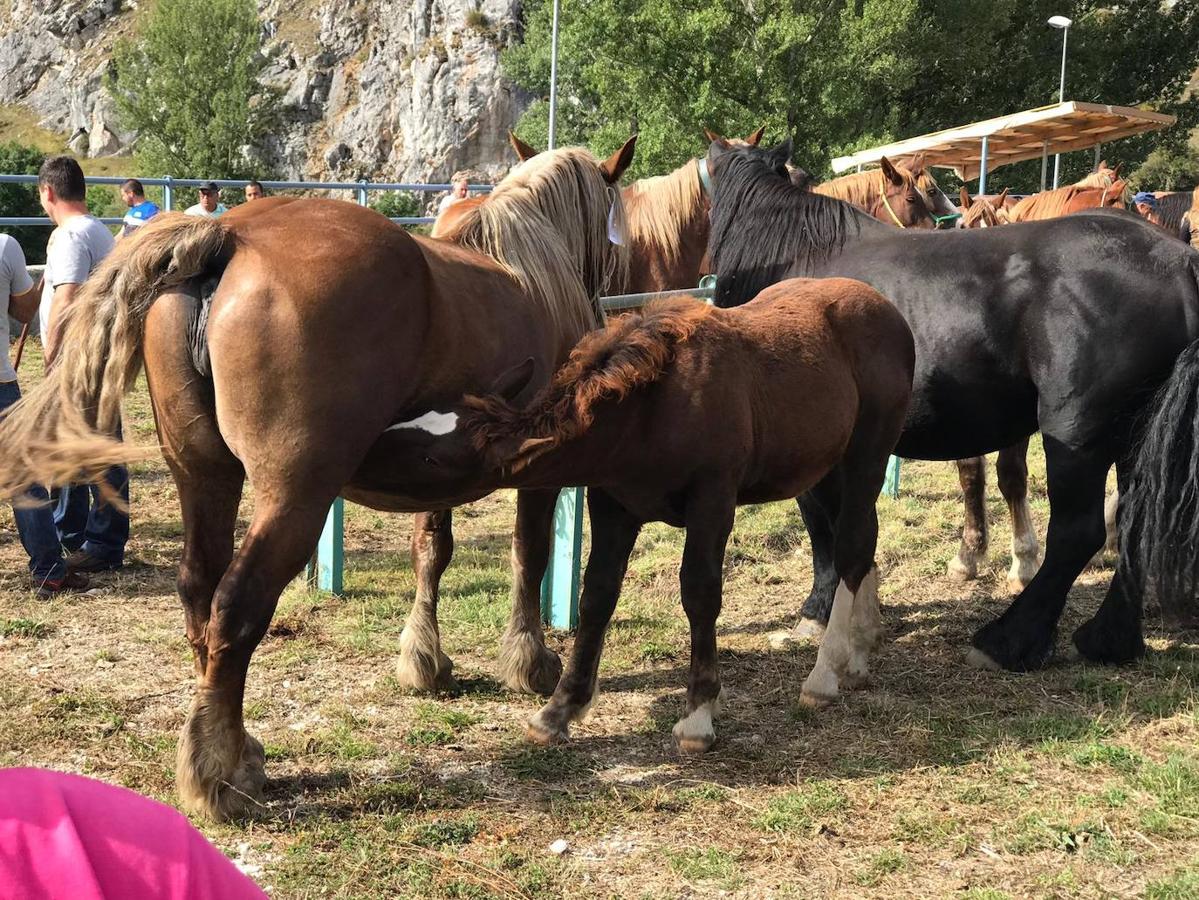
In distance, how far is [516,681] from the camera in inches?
181

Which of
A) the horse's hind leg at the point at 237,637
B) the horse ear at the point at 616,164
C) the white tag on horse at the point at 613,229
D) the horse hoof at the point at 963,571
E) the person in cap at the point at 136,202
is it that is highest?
the horse ear at the point at 616,164

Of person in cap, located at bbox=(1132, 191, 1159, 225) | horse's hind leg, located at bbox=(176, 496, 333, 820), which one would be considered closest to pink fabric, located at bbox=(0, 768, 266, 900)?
horse's hind leg, located at bbox=(176, 496, 333, 820)

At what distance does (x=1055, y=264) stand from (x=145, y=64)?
59955mm

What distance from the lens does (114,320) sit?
3404 mm

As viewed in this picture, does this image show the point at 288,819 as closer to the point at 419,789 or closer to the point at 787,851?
the point at 419,789

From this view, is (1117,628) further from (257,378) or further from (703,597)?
(257,378)

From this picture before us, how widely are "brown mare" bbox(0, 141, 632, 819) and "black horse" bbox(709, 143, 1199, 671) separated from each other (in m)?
2.21

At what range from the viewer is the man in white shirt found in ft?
19.0

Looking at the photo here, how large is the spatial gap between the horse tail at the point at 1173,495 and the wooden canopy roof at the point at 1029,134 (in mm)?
8781

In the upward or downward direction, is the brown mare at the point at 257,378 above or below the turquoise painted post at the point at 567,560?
above

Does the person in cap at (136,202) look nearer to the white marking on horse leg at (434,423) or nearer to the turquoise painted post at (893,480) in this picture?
the turquoise painted post at (893,480)

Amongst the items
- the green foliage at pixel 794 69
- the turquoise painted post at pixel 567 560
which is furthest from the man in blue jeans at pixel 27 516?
the green foliage at pixel 794 69

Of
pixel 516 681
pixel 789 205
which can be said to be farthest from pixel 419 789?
pixel 789 205

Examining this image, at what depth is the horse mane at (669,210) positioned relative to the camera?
6.08m
